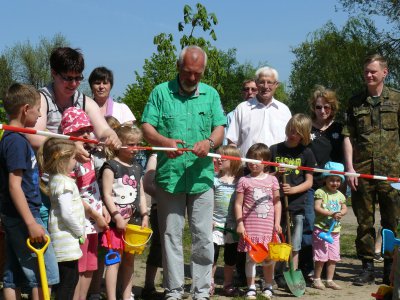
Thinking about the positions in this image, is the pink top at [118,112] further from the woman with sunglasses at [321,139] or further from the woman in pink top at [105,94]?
the woman with sunglasses at [321,139]

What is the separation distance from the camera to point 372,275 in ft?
26.8

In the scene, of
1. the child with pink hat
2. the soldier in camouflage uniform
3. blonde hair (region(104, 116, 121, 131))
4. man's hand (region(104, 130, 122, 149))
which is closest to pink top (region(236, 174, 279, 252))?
the soldier in camouflage uniform

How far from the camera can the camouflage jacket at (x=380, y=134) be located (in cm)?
805

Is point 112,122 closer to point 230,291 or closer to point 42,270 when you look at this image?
point 230,291

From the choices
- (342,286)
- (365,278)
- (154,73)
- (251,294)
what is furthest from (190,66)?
(154,73)

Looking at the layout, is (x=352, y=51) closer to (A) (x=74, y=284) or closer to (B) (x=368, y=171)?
(B) (x=368, y=171)

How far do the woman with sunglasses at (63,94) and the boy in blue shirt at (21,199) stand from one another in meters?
0.44

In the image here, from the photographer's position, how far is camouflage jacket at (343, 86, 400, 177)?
805cm

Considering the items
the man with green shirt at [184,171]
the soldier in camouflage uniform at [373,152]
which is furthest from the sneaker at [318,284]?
the man with green shirt at [184,171]

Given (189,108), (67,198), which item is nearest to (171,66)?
(189,108)

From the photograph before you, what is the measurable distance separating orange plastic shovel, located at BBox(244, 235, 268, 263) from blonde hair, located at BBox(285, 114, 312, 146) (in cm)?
122

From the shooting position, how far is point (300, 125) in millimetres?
7512

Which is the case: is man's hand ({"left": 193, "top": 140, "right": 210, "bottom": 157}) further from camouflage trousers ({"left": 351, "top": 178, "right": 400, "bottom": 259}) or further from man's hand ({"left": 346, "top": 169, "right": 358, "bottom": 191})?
camouflage trousers ({"left": 351, "top": 178, "right": 400, "bottom": 259})

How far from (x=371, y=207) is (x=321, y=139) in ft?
3.09
